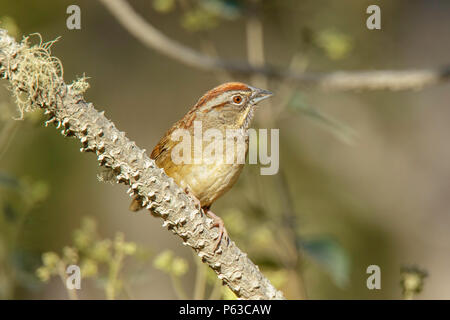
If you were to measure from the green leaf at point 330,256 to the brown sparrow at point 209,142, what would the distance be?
0.71 m

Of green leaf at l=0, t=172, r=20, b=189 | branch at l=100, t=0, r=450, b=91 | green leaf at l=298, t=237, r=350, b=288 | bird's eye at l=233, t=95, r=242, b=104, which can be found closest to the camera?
green leaf at l=0, t=172, r=20, b=189

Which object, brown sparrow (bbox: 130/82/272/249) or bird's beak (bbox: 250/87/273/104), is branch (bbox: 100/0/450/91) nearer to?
bird's beak (bbox: 250/87/273/104)

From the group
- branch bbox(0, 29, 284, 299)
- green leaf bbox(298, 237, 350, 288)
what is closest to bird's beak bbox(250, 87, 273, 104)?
green leaf bbox(298, 237, 350, 288)

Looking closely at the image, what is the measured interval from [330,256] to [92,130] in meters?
2.04

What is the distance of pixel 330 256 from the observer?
12.3ft

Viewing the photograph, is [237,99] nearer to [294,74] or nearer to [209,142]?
[209,142]

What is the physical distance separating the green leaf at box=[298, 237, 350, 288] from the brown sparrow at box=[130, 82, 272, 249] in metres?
0.71

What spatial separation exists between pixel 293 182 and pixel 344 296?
1.62 m

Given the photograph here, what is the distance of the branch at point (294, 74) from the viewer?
13.4 ft

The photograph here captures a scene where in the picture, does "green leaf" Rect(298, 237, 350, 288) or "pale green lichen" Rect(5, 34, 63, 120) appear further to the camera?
"green leaf" Rect(298, 237, 350, 288)

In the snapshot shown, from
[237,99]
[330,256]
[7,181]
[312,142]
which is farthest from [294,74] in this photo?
[312,142]

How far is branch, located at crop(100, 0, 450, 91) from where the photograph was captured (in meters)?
4.09

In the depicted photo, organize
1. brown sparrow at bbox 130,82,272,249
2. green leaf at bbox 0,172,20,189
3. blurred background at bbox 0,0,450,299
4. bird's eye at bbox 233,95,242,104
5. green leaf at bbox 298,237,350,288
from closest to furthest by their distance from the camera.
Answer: green leaf at bbox 0,172,20,189
brown sparrow at bbox 130,82,272,249
green leaf at bbox 298,237,350,288
bird's eye at bbox 233,95,242,104
blurred background at bbox 0,0,450,299

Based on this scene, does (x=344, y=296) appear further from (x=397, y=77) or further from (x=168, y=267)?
(x=168, y=267)
